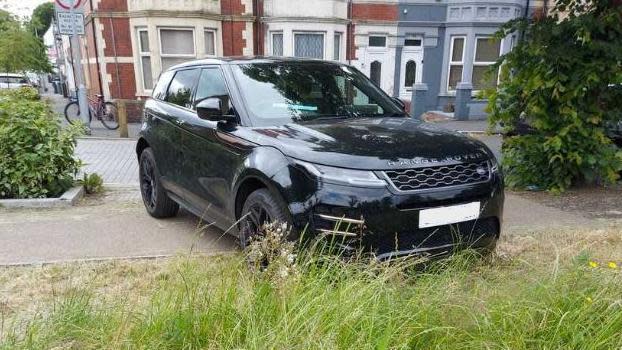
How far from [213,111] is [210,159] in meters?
0.54

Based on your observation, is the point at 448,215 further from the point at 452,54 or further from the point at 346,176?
the point at 452,54

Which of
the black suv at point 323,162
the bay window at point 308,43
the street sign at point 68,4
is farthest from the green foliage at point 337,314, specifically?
the bay window at point 308,43

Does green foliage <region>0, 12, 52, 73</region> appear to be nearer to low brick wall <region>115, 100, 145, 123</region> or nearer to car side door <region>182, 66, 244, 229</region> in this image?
low brick wall <region>115, 100, 145, 123</region>

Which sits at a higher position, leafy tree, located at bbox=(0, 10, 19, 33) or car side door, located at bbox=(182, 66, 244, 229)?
leafy tree, located at bbox=(0, 10, 19, 33)

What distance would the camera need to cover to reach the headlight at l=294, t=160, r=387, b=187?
2.90 metres

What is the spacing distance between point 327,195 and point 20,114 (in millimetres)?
4783

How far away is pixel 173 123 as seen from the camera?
466 centimetres

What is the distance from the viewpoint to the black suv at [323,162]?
292cm

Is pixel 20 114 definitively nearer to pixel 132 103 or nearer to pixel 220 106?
pixel 220 106

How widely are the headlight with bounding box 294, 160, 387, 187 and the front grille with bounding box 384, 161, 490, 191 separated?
0.10 m

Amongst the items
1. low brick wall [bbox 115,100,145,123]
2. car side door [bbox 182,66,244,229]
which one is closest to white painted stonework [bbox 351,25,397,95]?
low brick wall [bbox 115,100,145,123]

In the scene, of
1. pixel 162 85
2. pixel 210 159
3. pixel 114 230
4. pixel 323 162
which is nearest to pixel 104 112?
pixel 162 85

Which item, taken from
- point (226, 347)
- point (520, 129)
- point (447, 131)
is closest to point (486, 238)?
point (447, 131)

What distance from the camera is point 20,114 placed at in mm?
5801
